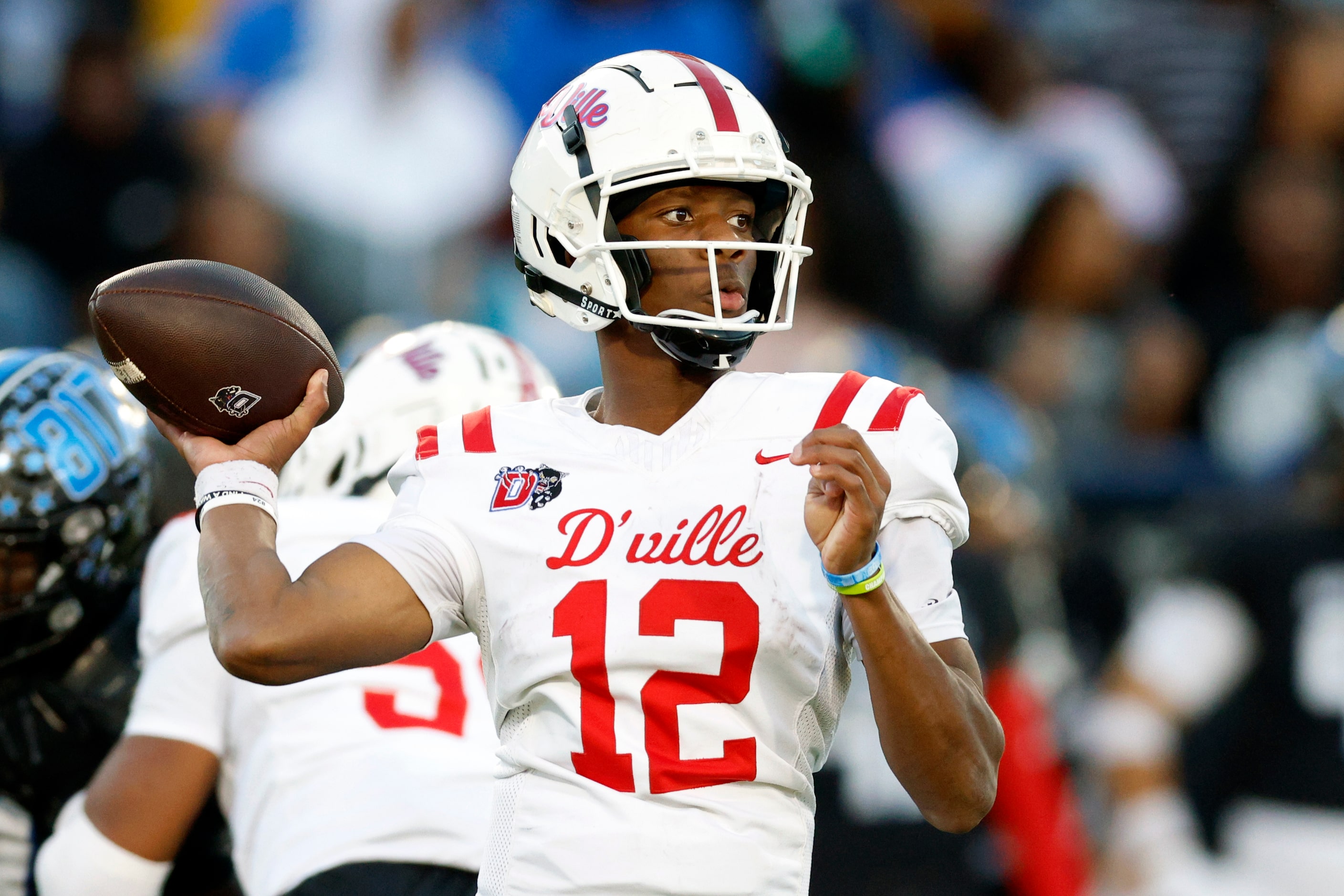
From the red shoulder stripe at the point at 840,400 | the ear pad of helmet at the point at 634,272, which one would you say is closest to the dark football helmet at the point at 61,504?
the ear pad of helmet at the point at 634,272

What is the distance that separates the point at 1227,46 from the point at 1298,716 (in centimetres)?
402

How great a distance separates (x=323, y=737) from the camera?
3123 mm

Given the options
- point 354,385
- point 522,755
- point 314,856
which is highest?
point 522,755

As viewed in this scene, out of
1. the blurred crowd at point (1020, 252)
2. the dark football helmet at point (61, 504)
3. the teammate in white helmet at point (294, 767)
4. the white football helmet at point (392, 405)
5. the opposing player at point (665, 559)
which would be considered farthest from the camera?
the blurred crowd at point (1020, 252)

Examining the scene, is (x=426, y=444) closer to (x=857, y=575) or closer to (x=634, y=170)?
(x=634, y=170)

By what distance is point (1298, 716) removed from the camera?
5332 millimetres

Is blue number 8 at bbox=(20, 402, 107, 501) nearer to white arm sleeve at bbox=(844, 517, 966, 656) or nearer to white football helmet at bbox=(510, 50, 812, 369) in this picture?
white football helmet at bbox=(510, 50, 812, 369)

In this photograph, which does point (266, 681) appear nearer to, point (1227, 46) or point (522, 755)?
point (522, 755)

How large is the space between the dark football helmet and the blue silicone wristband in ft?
6.64

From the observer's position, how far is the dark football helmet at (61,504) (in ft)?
11.5

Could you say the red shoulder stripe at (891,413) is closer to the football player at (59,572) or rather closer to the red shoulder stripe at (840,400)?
the red shoulder stripe at (840,400)

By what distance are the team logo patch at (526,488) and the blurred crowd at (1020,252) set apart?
2.90m

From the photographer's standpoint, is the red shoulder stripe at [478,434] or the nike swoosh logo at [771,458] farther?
the red shoulder stripe at [478,434]

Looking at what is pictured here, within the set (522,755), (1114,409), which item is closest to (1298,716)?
(1114,409)
